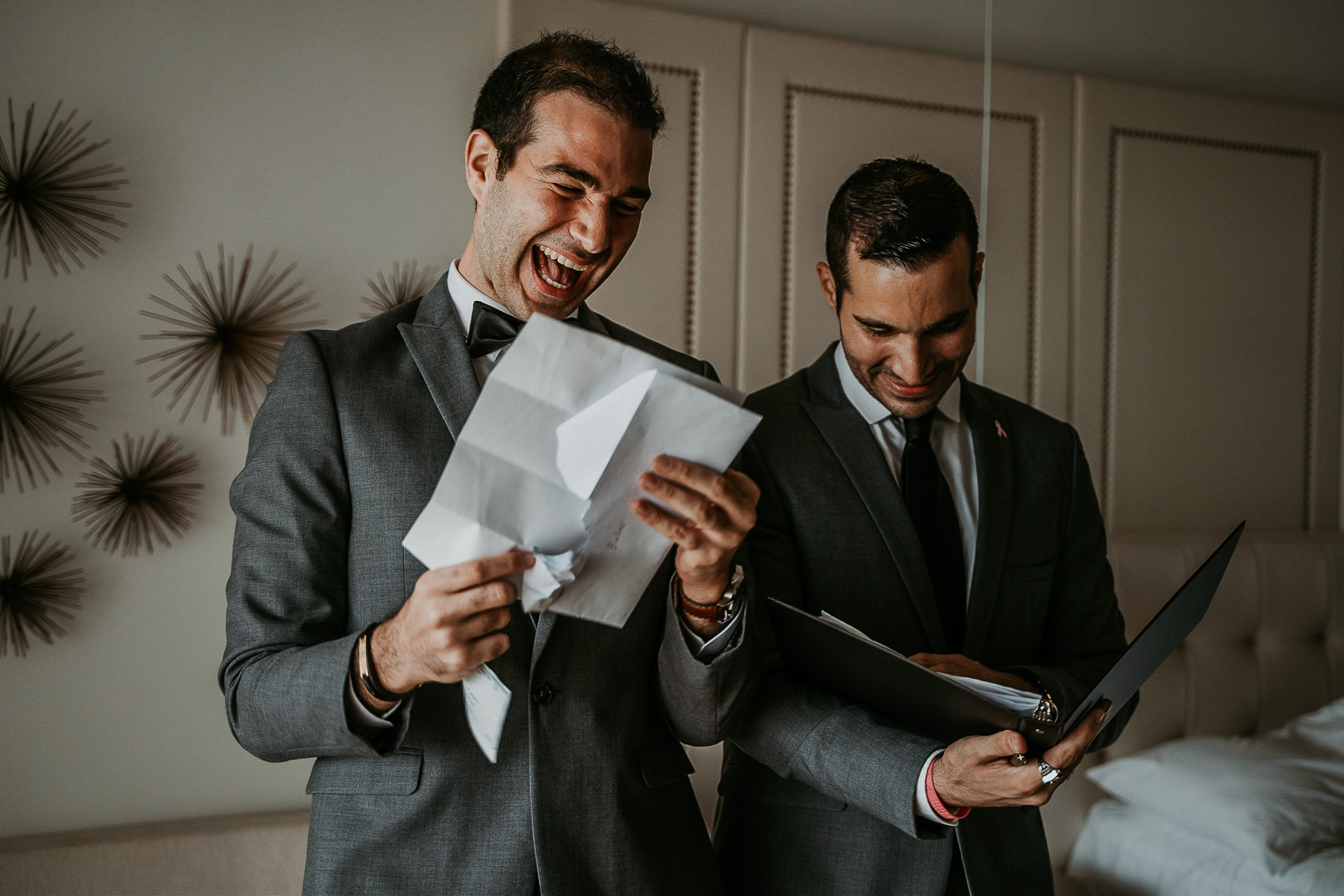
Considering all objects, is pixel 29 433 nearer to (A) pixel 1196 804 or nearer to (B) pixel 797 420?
(B) pixel 797 420

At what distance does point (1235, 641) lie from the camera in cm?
266

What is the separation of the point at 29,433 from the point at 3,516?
17 cm

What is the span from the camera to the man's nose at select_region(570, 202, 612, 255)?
1065mm

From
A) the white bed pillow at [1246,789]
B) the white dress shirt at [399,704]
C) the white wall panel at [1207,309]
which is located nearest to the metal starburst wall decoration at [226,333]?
the white dress shirt at [399,704]

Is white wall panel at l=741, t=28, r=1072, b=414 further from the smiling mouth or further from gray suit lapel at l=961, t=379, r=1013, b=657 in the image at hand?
the smiling mouth

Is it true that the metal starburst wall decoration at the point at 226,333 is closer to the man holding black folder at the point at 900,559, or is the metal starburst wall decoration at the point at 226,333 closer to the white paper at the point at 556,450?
the man holding black folder at the point at 900,559

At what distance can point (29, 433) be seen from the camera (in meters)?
1.92

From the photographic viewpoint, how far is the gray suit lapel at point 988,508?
4.46 feet

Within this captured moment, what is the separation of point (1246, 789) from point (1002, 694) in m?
1.46

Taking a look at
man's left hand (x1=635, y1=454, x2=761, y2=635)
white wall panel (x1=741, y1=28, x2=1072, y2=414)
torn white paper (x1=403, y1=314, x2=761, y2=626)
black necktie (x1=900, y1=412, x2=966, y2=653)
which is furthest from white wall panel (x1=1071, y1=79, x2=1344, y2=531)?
torn white paper (x1=403, y1=314, x2=761, y2=626)

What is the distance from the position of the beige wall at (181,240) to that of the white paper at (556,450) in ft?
4.73

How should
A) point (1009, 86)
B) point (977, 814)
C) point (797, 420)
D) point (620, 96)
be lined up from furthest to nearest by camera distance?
point (1009, 86) < point (797, 420) < point (977, 814) < point (620, 96)

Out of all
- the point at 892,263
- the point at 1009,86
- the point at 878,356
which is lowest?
the point at 878,356

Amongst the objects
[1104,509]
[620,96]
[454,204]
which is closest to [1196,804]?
[1104,509]
